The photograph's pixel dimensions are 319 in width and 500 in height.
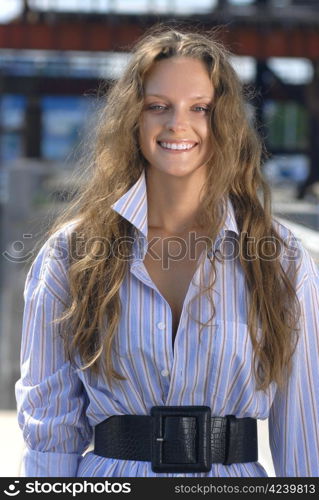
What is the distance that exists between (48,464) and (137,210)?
2.18 feet

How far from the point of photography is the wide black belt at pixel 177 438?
8.21ft

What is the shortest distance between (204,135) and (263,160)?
0.63m

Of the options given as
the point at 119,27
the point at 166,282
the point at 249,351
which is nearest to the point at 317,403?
the point at 249,351

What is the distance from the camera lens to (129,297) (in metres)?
2.62

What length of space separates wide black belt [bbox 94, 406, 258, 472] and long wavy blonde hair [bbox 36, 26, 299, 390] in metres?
0.12

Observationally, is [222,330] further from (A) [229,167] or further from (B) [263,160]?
(B) [263,160]

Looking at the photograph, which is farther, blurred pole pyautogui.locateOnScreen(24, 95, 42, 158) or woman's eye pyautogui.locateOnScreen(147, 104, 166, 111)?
blurred pole pyautogui.locateOnScreen(24, 95, 42, 158)

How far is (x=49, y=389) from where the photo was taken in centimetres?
265

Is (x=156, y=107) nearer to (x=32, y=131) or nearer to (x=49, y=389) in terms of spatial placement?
(x=49, y=389)

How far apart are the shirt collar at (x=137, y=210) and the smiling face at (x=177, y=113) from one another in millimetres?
92

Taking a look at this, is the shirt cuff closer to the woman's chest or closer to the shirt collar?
the woman's chest

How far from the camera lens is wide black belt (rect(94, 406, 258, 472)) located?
250 cm

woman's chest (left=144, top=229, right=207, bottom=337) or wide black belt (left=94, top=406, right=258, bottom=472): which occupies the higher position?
Result: woman's chest (left=144, top=229, right=207, bottom=337)

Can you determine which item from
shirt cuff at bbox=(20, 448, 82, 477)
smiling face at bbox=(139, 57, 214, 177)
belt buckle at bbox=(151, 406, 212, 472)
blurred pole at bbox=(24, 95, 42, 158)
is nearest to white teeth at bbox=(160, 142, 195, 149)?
smiling face at bbox=(139, 57, 214, 177)
